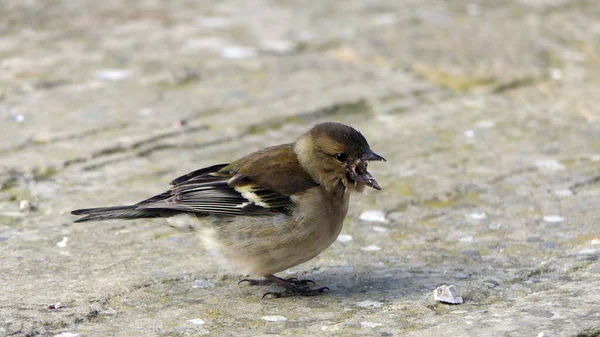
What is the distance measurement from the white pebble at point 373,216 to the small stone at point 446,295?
41.0 inches

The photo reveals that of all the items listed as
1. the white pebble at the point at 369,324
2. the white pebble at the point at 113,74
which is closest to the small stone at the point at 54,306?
the white pebble at the point at 369,324

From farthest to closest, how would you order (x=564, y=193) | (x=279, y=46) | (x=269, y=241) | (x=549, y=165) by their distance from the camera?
(x=279, y=46) → (x=549, y=165) → (x=564, y=193) → (x=269, y=241)

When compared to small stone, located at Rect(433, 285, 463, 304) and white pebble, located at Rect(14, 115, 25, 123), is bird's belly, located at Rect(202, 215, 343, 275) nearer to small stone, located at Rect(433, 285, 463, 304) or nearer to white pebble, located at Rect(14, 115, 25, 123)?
small stone, located at Rect(433, 285, 463, 304)

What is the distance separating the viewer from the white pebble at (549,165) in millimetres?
5496

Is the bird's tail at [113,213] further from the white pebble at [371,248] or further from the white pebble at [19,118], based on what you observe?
the white pebble at [19,118]

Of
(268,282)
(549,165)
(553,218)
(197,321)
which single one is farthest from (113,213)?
(549,165)

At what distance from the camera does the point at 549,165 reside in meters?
5.54

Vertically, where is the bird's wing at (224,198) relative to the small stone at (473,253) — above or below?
above

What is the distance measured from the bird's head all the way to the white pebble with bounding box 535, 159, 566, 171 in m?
1.72

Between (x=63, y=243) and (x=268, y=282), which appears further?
(x=63, y=243)

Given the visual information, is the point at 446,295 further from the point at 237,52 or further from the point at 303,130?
the point at 237,52

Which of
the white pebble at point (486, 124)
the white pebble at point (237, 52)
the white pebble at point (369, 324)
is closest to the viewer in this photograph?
the white pebble at point (369, 324)

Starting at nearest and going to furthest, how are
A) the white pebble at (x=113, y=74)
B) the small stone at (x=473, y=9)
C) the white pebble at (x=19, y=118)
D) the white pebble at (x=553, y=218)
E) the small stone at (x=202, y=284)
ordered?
the small stone at (x=202, y=284)
the white pebble at (x=553, y=218)
the white pebble at (x=19, y=118)
the white pebble at (x=113, y=74)
the small stone at (x=473, y=9)

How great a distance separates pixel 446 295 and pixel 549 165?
6.59 feet
